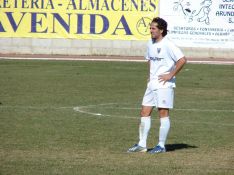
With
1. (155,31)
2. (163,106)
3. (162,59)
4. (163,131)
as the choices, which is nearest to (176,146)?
(163,131)

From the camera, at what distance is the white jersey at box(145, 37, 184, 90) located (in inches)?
465

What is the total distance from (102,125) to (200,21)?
22.7 metres

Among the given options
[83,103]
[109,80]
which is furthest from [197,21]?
[83,103]

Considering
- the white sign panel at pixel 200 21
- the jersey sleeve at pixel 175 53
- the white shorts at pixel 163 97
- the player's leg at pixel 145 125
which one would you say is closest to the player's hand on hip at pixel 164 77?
the white shorts at pixel 163 97

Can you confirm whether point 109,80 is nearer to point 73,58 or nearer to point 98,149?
point 73,58

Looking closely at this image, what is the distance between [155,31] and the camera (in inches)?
461

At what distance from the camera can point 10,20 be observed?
37.4 m

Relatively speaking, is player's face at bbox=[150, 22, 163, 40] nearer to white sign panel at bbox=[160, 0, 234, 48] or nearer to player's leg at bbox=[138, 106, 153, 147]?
player's leg at bbox=[138, 106, 153, 147]

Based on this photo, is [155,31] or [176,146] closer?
[155,31]

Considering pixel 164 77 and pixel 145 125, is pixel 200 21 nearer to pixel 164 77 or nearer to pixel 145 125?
pixel 145 125

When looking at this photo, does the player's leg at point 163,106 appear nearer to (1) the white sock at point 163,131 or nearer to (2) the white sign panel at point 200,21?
(1) the white sock at point 163,131

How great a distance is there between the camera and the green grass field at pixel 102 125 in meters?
10.6

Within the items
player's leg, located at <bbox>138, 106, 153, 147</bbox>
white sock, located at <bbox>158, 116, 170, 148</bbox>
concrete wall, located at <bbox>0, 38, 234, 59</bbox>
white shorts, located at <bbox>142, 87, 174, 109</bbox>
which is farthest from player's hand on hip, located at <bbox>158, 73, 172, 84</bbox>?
concrete wall, located at <bbox>0, 38, 234, 59</bbox>

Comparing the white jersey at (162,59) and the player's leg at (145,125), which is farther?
the player's leg at (145,125)
